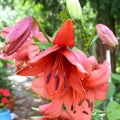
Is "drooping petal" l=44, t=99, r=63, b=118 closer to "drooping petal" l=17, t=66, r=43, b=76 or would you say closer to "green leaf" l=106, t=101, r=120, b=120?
"drooping petal" l=17, t=66, r=43, b=76

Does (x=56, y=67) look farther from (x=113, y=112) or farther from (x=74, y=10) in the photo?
(x=113, y=112)

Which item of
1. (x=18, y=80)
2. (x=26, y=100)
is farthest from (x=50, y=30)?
(x=18, y=80)

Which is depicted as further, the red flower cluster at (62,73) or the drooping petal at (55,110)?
the drooping petal at (55,110)

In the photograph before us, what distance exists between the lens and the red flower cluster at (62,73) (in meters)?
0.64

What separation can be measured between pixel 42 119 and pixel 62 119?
5cm

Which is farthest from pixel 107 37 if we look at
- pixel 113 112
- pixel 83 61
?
pixel 113 112

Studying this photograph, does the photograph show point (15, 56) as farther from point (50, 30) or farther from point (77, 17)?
point (50, 30)

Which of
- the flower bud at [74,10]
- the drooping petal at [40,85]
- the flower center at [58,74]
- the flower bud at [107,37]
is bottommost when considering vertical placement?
the drooping petal at [40,85]

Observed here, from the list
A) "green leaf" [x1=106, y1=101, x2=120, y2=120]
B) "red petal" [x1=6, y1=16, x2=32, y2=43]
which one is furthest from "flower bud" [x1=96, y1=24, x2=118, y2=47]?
"green leaf" [x1=106, y1=101, x2=120, y2=120]

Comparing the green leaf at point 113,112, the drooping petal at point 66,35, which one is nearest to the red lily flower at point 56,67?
the drooping petal at point 66,35

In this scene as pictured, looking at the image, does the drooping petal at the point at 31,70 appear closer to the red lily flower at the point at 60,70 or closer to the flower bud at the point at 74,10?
the red lily flower at the point at 60,70

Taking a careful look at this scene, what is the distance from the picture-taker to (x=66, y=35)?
62 centimetres

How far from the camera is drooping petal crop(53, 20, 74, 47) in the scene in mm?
604

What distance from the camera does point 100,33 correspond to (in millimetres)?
718
